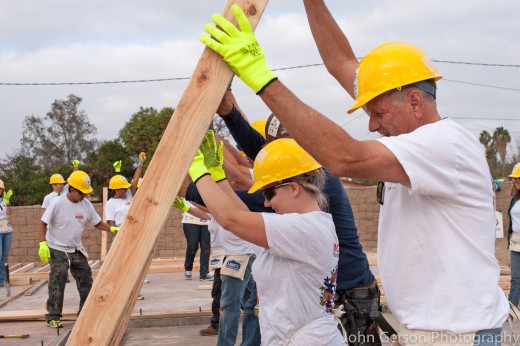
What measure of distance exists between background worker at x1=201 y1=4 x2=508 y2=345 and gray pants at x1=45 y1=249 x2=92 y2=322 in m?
7.08

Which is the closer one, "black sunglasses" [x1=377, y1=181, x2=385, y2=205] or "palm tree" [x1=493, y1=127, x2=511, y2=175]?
"black sunglasses" [x1=377, y1=181, x2=385, y2=205]

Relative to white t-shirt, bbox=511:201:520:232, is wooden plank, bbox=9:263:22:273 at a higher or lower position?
lower

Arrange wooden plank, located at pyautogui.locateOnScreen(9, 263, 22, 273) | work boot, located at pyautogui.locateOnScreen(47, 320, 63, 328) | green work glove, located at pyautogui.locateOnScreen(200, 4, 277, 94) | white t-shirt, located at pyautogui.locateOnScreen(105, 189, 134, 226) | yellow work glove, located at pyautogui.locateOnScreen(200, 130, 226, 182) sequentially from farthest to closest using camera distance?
wooden plank, located at pyautogui.locateOnScreen(9, 263, 22, 273) < white t-shirt, located at pyautogui.locateOnScreen(105, 189, 134, 226) < work boot, located at pyautogui.locateOnScreen(47, 320, 63, 328) < yellow work glove, located at pyautogui.locateOnScreen(200, 130, 226, 182) < green work glove, located at pyautogui.locateOnScreen(200, 4, 277, 94)

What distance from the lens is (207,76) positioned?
232 centimetres

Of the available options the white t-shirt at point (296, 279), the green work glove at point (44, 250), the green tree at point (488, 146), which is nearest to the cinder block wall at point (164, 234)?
the green work glove at point (44, 250)

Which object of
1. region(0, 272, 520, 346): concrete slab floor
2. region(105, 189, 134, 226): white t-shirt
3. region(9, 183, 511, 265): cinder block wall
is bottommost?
region(0, 272, 520, 346): concrete slab floor

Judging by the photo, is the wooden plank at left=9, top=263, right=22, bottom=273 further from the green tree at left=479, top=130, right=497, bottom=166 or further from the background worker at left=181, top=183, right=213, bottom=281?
the green tree at left=479, top=130, right=497, bottom=166

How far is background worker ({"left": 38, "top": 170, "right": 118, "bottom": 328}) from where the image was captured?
8.66 m

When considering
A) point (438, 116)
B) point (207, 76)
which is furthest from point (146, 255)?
point (438, 116)

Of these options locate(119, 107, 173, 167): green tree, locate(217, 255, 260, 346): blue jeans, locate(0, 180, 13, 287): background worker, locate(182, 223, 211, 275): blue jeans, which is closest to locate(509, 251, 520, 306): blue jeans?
locate(217, 255, 260, 346): blue jeans

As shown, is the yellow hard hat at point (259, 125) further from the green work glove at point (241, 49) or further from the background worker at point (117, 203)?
the background worker at point (117, 203)

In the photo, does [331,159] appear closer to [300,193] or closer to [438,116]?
[438,116]

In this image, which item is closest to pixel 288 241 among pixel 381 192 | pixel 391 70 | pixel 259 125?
pixel 381 192

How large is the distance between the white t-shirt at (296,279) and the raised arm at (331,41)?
74 centimetres
